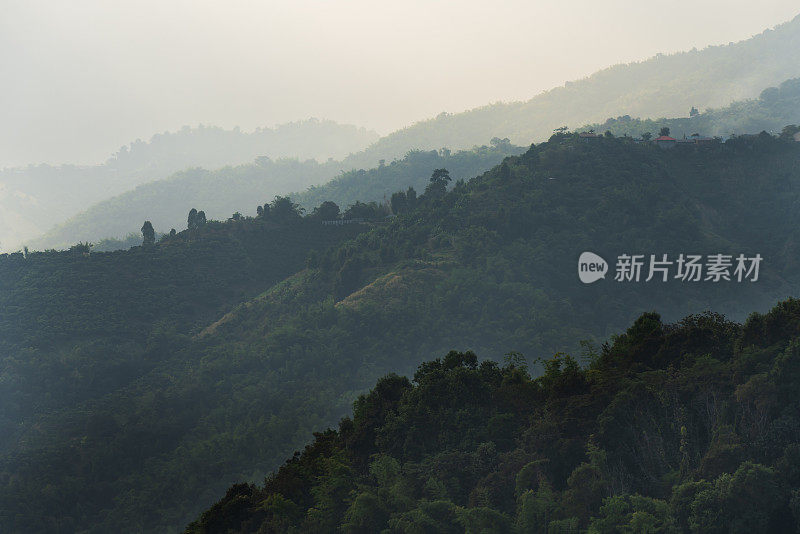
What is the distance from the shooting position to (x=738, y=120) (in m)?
121

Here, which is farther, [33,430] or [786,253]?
[786,253]

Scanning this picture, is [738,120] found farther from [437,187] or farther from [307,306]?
[307,306]

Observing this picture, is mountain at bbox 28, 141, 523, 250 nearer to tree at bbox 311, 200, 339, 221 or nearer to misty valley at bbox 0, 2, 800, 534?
tree at bbox 311, 200, 339, 221

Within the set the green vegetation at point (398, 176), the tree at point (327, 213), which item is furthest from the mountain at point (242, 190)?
the tree at point (327, 213)

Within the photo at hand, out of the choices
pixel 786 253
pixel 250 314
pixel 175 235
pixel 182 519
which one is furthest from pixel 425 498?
pixel 175 235

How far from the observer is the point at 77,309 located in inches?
2226

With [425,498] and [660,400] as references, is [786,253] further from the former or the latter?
[425,498]

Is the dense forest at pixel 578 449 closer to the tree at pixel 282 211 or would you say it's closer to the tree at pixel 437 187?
the tree at pixel 437 187

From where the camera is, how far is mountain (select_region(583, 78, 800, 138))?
116m

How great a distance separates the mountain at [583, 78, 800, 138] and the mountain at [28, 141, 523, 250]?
1040 inches

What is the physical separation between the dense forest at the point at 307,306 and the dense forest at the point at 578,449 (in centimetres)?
1535

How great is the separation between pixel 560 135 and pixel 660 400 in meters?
59.1

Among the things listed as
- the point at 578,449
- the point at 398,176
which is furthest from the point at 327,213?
the point at 398,176

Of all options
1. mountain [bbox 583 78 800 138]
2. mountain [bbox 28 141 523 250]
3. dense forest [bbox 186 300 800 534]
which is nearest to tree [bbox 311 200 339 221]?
mountain [bbox 28 141 523 250]
